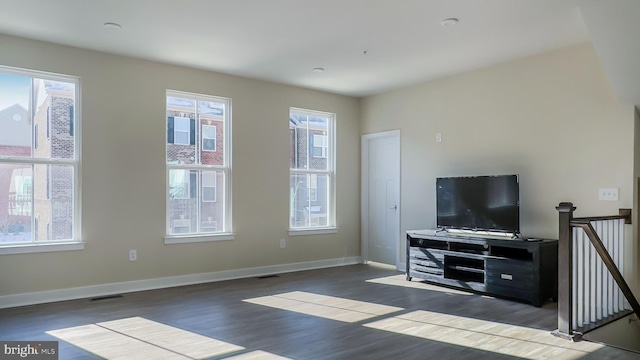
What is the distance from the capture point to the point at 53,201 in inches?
183

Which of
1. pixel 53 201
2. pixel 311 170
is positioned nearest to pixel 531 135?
pixel 311 170

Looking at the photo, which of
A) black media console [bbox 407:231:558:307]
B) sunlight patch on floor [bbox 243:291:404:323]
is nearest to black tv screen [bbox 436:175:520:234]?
black media console [bbox 407:231:558:307]

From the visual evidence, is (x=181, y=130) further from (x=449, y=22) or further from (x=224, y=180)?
(x=449, y=22)

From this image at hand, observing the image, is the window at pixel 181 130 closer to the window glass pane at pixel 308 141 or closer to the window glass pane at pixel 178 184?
the window glass pane at pixel 178 184

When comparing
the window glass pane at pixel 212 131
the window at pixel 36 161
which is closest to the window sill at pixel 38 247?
the window at pixel 36 161

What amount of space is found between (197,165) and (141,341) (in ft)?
8.77

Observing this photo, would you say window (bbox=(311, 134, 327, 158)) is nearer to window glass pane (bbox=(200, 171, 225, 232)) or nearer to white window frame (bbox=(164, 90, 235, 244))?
white window frame (bbox=(164, 90, 235, 244))

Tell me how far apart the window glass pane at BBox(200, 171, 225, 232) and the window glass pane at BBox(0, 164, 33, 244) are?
1.87 metres

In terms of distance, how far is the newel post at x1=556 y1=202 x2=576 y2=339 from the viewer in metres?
3.51

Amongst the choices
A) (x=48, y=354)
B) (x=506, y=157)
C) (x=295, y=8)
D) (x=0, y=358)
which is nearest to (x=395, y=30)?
(x=295, y=8)

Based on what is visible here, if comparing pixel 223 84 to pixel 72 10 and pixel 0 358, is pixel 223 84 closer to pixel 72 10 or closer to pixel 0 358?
pixel 72 10

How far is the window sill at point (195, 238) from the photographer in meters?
5.34

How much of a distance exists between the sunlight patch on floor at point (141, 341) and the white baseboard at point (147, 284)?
1130 millimetres
